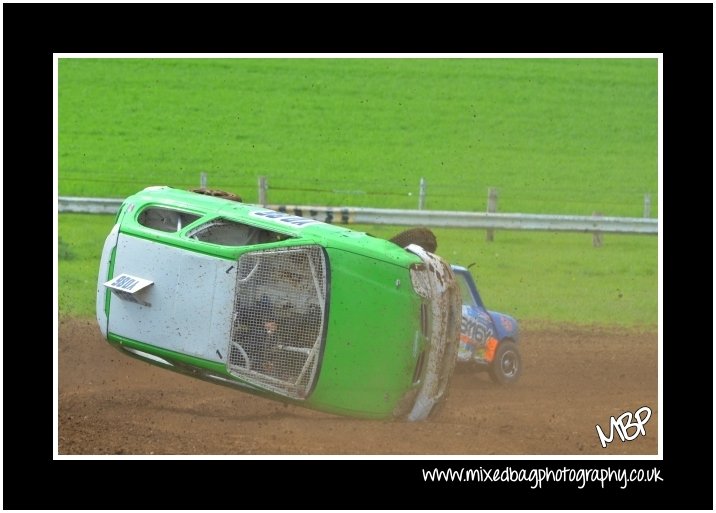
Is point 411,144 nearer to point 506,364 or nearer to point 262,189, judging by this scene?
point 262,189

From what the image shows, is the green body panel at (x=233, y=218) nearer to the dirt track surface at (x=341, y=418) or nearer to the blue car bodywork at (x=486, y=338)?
the dirt track surface at (x=341, y=418)

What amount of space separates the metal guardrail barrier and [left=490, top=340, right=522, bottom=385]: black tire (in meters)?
4.51

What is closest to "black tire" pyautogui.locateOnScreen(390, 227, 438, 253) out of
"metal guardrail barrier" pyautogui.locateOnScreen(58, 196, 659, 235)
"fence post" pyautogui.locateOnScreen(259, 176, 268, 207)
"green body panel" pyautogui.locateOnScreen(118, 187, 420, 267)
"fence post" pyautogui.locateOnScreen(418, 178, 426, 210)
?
"green body panel" pyautogui.locateOnScreen(118, 187, 420, 267)

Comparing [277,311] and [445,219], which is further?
[445,219]

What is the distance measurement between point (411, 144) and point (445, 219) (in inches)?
223

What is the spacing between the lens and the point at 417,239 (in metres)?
9.37

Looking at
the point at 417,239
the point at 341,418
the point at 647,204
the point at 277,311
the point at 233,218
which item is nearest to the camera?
the point at 277,311

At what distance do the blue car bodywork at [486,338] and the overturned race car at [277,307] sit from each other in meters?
2.77

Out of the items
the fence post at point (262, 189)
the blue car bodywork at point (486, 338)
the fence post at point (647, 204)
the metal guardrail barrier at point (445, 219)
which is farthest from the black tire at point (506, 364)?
the fence post at point (647, 204)

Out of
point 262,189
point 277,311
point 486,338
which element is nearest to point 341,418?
point 277,311

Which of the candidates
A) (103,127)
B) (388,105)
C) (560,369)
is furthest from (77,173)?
(560,369)

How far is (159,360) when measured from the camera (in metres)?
8.49

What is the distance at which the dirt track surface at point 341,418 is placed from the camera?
26.7 feet

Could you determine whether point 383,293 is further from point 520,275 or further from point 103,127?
point 103,127
